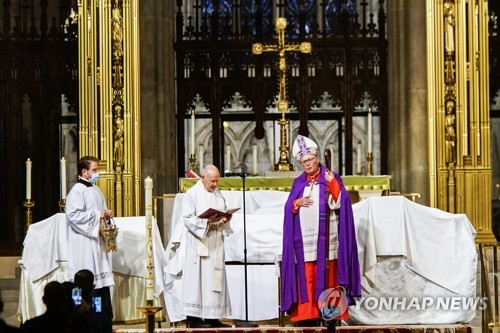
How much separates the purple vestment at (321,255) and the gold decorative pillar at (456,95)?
14.6 feet

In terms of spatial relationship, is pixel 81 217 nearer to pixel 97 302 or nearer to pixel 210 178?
pixel 97 302

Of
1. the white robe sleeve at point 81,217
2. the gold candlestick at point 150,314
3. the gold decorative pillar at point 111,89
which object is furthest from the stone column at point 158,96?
the gold candlestick at point 150,314

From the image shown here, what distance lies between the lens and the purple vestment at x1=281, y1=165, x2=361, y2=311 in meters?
10.6

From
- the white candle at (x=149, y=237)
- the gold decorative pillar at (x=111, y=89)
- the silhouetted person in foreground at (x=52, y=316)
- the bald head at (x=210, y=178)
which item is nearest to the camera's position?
the silhouetted person in foreground at (x=52, y=316)

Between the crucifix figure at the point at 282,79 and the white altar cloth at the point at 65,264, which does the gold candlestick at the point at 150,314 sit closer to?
the white altar cloth at the point at 65,264

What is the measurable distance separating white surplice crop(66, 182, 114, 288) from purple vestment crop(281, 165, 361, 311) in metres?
1.82

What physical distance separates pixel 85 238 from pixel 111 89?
420cm

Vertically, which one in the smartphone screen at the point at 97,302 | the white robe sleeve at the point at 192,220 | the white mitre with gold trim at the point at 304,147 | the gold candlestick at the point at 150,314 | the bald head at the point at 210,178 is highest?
the white mitre with gold trim at the point at 304,147

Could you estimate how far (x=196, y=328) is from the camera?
10.6 m

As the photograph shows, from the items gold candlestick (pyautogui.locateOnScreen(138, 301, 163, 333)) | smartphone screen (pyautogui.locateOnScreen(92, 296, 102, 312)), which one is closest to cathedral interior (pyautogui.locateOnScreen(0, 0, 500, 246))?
smartphone screen (pyautogui.locateOnScreen(92, 296, 102, 312))

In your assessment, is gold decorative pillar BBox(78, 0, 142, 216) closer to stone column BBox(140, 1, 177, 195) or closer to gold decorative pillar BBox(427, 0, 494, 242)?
stone column BBox(140, 1, 177, 195)

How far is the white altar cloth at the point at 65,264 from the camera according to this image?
11680 mm

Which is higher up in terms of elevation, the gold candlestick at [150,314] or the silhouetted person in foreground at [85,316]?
the silhouetted person in foreground at [85,316]

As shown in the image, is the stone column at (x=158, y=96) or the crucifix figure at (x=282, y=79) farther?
the stone column at (x=158, y=96)
